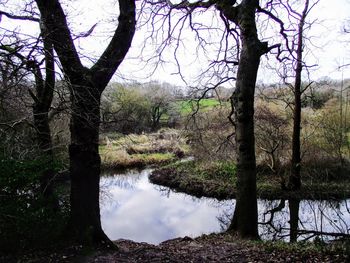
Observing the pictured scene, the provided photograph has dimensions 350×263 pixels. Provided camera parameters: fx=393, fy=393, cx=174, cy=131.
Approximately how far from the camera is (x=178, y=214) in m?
16.7

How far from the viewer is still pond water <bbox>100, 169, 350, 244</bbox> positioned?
1334cm

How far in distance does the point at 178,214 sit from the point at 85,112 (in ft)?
36.7

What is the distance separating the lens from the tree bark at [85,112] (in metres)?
6.32

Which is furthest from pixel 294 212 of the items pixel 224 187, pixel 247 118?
pixel 247 118

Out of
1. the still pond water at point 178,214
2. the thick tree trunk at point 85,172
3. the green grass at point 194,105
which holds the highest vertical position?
the green grass at point 194,105

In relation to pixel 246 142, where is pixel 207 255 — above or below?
below

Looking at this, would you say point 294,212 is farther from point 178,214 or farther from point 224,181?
point 224,181

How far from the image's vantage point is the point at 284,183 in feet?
56.8

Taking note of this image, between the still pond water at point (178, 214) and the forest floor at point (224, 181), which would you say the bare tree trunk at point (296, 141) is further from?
the still pond water at point (178, 214)

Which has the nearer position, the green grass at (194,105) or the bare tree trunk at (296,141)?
the green grass at (194,105)

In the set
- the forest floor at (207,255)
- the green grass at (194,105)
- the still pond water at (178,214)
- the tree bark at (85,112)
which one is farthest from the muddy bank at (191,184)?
the tree bark at (85,112)

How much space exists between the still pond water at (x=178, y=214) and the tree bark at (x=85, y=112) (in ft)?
21.3

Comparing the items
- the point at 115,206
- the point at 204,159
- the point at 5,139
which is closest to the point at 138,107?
the point at 204,159

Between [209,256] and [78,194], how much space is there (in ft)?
7.91
